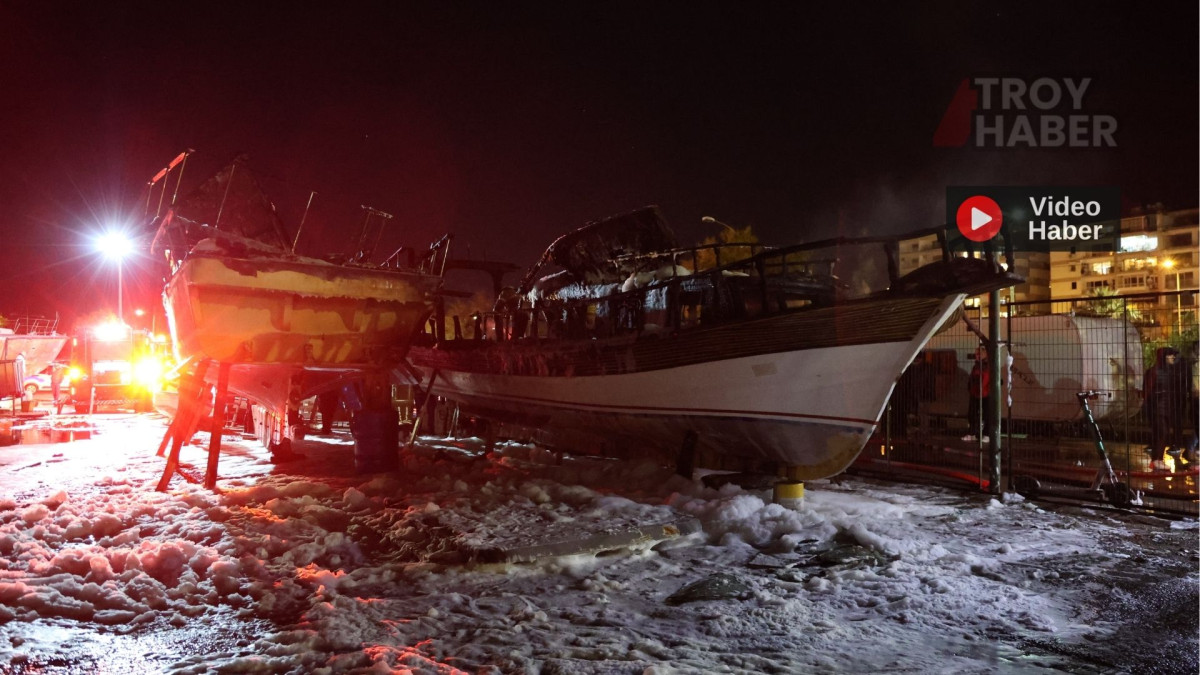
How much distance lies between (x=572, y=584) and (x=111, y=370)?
75.4 feet

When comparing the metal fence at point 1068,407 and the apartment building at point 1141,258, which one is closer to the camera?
the metal fence at point 1068,407

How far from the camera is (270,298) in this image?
8180 mm

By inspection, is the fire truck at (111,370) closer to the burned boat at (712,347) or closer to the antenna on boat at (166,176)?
the antenna on boat at (166,176)

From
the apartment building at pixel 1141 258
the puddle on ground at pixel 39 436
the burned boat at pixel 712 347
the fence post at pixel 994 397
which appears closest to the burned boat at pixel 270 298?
the burned boat at pixel 712 347

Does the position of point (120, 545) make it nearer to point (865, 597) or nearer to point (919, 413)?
point (865, 597)

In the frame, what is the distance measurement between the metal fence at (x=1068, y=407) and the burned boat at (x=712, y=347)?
1827 millimetres

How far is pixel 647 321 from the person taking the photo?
892 centimetres

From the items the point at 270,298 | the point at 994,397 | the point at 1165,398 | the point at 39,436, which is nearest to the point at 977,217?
the point at 994,397

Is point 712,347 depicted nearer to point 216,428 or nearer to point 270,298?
point 270,298

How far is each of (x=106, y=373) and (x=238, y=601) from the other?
21.8 meters

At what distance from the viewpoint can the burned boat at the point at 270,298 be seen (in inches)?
311

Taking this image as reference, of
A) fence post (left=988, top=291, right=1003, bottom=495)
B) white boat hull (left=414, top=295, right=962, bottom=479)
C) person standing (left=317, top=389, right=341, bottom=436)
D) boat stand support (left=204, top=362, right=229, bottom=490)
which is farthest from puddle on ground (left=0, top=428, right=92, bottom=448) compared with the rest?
fence post (left=988, top=291, right=1003, bottom=495)

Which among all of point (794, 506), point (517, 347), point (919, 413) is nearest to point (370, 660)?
point (794, 506)

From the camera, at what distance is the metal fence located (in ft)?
28.3
